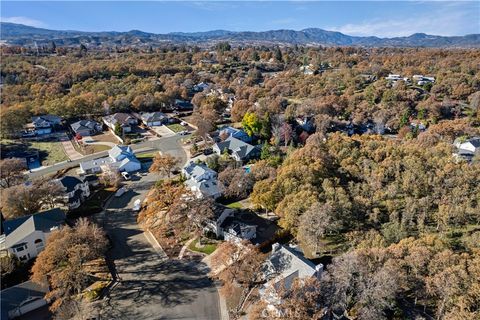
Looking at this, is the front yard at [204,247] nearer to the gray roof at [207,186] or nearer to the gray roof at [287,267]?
the gray roof at [287,267]

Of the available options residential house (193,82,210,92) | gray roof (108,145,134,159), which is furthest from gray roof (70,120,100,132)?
residential house (193,82,210,92)

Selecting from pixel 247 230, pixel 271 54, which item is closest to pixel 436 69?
pixel 271 54

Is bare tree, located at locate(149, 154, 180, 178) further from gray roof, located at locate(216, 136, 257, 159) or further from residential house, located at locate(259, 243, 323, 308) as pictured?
residential house, located at locate(259, 243, 323, 308)

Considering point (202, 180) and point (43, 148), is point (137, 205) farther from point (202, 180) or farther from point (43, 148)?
point (43, 148)

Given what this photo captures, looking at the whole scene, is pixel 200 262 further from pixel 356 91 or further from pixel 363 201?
pixel 356 91

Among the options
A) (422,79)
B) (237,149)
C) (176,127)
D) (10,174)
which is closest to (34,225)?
(10,174)

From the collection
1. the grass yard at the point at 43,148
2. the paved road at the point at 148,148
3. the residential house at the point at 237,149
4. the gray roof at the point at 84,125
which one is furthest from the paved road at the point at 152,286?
the gray roof at the point at 84,125

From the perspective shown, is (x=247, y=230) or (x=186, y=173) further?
(x=186, y=173)
